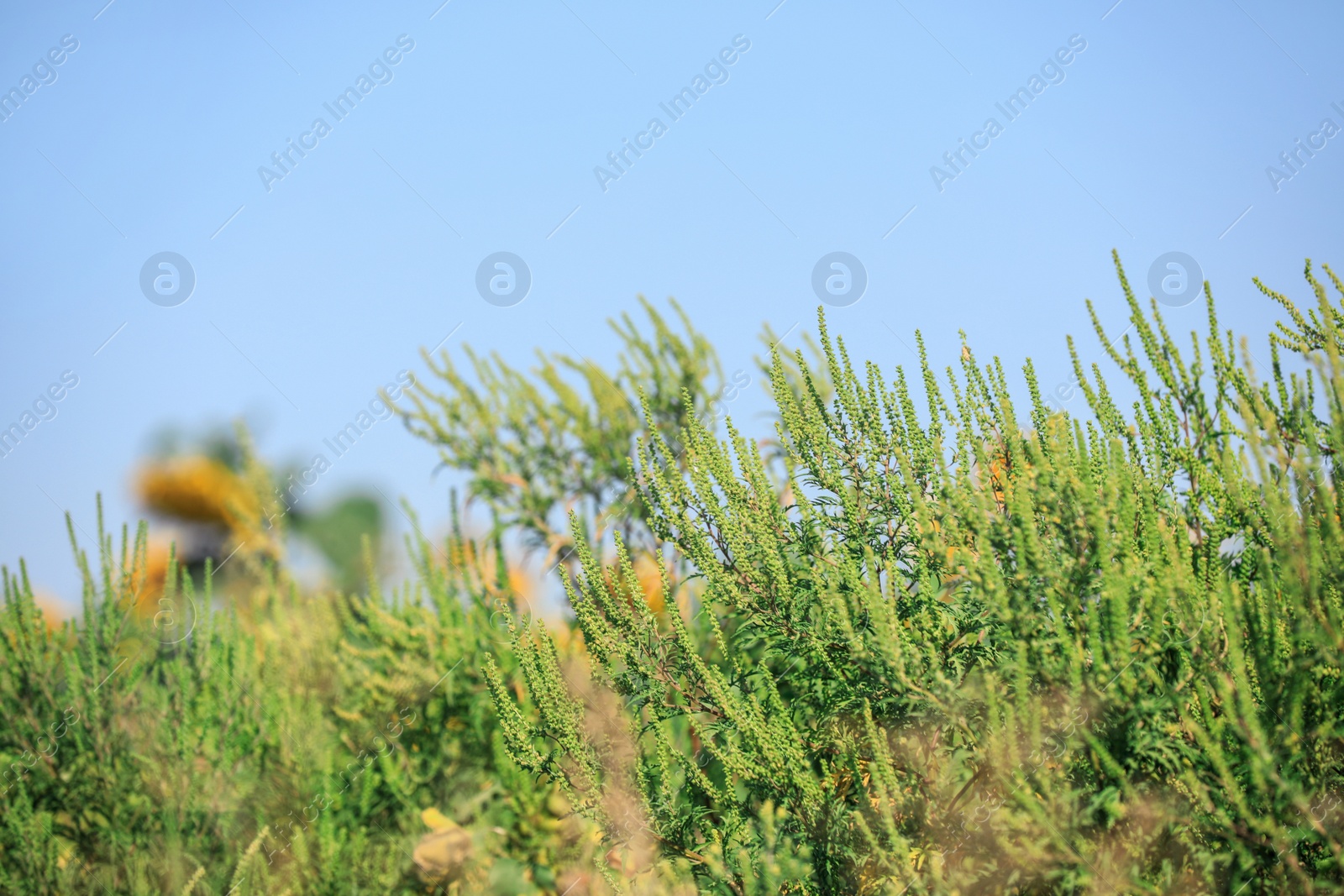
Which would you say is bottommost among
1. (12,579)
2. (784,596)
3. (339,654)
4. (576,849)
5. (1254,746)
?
(576,849)

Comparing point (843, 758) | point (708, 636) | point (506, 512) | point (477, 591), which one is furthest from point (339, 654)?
point (843, 758)

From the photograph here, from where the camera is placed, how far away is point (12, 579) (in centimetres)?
612

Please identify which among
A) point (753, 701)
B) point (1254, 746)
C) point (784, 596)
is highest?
point (784, 596)

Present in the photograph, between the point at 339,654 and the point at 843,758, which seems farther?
the point at 339,654

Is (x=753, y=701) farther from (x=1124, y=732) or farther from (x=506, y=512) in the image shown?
(x=506, y=512)

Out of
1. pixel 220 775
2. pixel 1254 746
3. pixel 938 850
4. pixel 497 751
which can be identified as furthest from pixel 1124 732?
pixel 220 775

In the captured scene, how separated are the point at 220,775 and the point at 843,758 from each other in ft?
15.9

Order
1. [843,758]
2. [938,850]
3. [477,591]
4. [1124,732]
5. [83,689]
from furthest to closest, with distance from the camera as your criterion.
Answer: [477,591], [83,689], [843,758], [938,850], [1124,732]

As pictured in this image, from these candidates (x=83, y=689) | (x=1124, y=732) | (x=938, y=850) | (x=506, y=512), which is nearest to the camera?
(x=1124, y=732)

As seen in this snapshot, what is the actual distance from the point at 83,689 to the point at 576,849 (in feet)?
10.6

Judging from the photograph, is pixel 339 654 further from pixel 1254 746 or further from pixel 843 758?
pixel 1254 746

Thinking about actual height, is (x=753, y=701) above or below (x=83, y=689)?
below

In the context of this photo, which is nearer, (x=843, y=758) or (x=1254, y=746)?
(x=1254, y=746)

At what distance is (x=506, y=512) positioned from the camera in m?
8.54
